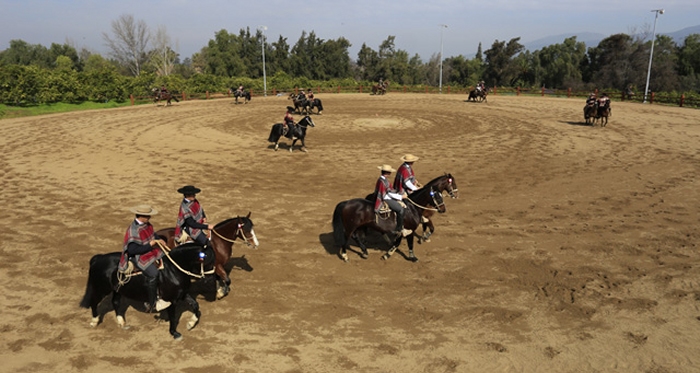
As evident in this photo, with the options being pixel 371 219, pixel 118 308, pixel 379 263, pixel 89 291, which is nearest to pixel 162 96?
pixel 371 219

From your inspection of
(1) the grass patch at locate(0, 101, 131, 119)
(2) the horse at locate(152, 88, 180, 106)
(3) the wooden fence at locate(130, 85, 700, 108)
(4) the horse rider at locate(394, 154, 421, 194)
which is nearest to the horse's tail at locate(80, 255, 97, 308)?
(4) the horse rider at locate(394, 154, 421, 194)

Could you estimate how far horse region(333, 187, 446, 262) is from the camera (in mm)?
9203

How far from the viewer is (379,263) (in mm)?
9344

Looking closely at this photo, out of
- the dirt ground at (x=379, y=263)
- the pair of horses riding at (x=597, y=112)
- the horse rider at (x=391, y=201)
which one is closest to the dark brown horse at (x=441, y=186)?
the dirt ground at (x=379, y=263)

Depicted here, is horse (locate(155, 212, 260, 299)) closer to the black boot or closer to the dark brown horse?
the black boot

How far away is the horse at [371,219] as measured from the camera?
30.2ft

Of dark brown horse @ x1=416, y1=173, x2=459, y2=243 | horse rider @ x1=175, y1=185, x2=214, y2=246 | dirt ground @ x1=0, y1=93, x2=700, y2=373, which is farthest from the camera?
dark brown horse @ x1=416, y1=173, x2=459, y2=243

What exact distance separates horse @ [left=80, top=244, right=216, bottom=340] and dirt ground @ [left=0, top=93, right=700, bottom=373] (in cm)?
65

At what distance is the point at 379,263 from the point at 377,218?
997mm

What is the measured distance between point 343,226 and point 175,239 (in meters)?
3.40

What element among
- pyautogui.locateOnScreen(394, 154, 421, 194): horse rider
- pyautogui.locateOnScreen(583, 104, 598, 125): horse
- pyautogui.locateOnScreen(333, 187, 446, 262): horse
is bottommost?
pyautogui.locateOnScreen(333, 187, 446, 262): horse

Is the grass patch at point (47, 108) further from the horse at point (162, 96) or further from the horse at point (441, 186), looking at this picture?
the horse at point (441, 186)

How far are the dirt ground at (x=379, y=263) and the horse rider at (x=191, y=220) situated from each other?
1233mm

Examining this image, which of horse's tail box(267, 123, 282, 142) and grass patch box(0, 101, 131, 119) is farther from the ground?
grass patch box(0, 101, 131, 119)
